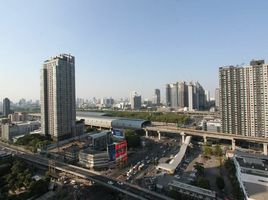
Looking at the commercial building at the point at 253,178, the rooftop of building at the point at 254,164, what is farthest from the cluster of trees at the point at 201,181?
the rooftop of building at the point at 254,164

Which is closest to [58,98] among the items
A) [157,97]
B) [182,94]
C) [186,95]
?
[182,94]

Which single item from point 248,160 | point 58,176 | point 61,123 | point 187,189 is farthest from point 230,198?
point 61,123

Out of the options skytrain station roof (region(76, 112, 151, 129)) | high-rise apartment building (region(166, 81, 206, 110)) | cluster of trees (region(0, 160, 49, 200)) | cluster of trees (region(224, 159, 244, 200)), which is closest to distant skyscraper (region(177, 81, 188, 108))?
high-rise apartment building (region(166, 81, 206, 110))

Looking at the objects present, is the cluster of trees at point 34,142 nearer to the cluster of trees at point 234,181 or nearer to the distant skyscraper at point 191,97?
the cluster of trees at point 234,181

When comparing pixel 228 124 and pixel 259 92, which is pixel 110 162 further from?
pixel 259 92

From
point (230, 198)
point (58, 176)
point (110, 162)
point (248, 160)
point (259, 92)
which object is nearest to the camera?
point (230, 198)

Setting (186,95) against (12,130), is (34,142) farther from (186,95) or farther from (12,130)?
(186,95)

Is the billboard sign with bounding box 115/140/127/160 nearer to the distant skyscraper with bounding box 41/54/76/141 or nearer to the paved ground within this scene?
the paved ground
